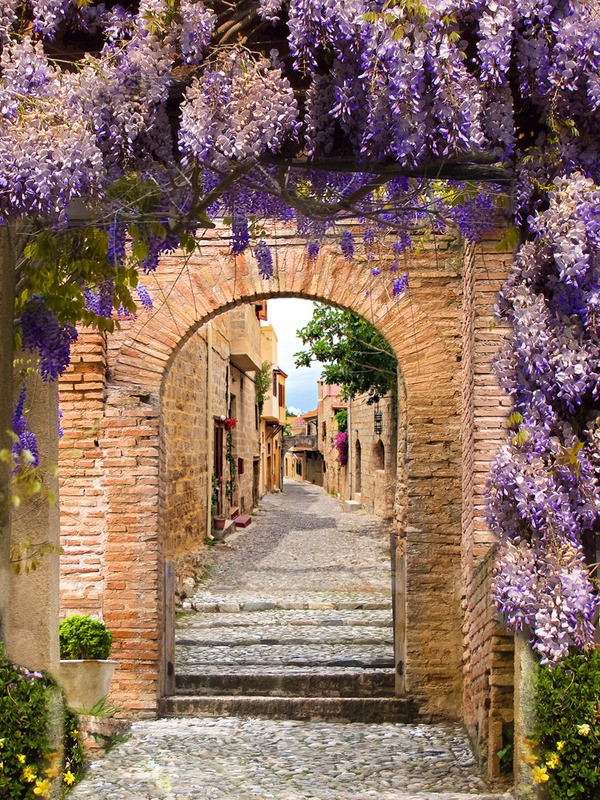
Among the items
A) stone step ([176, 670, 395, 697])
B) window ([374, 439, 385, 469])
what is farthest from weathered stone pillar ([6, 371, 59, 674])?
window ([374, 439, 385, 469])

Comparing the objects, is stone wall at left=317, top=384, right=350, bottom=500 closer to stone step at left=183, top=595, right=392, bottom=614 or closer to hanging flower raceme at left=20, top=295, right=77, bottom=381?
stone step at left=183, top=595, right=392, bottom=614

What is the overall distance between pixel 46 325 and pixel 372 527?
16901 mm

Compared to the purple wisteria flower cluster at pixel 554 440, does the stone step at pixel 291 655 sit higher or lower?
lower

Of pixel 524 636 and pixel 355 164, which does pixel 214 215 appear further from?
pixel 524 636

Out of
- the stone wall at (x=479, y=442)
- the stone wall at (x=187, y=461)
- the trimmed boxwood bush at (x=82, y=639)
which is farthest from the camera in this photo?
the stone wall at (x=187, y=461)

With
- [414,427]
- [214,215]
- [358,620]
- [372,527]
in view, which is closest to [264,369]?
[372,527]

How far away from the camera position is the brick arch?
670cm

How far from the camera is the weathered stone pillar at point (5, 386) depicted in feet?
10.5

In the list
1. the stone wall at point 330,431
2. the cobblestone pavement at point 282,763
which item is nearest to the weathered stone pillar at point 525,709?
the cobblestone pavement at point 282,763

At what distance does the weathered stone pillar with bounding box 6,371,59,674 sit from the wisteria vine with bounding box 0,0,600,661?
955 mm

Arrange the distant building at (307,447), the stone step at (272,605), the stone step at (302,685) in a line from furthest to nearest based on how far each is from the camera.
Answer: the distant building at (307,447) → the stone step at (272,605) → the stone step at (302,685)

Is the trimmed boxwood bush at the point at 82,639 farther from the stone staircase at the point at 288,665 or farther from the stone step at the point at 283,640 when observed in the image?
the stone step at the point at 283,640

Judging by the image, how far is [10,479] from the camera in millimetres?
3248

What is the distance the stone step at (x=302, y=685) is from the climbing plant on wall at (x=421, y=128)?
4.49 meters
